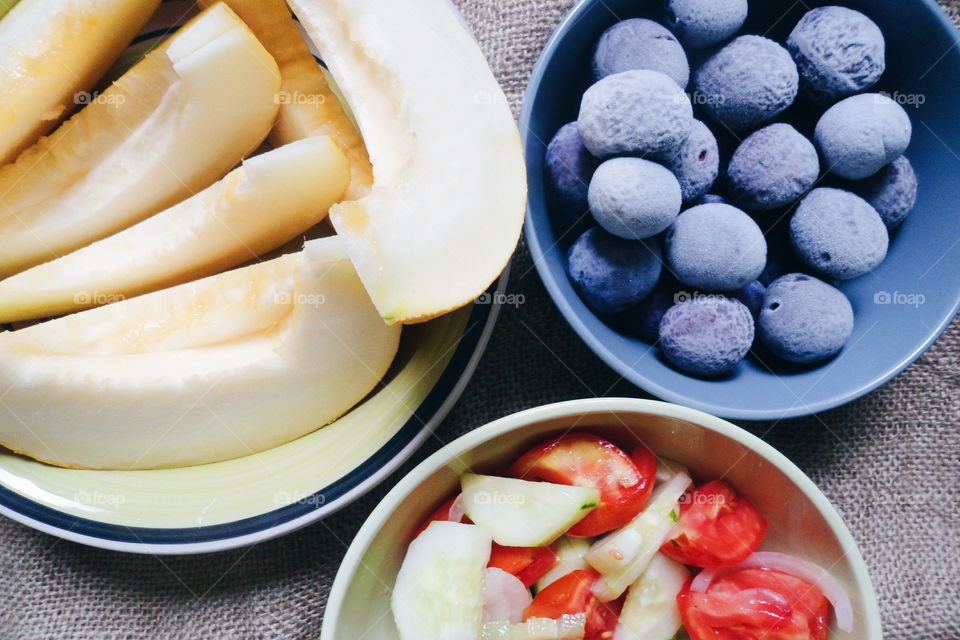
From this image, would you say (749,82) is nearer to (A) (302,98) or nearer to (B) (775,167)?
(B) (775,167)

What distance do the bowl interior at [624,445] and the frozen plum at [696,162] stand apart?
0.22m

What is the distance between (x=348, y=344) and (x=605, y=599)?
0.37 metres

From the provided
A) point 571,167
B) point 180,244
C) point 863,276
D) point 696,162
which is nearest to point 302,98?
point 180,244

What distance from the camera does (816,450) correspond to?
962 millimetres

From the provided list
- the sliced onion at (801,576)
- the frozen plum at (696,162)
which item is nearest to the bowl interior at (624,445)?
the sliced onion at (801,576)

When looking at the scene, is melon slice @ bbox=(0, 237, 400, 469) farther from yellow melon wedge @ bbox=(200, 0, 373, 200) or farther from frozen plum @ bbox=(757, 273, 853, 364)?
frozen plum @ bbox=(757, 273, 853, 364)

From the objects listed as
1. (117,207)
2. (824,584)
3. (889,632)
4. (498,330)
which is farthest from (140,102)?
(889,632)

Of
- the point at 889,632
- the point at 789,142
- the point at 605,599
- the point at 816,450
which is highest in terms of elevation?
the point at 789,142

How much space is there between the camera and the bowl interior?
2.45ft

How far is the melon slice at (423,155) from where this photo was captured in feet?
2.17

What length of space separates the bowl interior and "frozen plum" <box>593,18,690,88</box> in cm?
33

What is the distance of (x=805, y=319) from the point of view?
30.3 inches

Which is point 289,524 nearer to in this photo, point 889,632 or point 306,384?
point 306,384

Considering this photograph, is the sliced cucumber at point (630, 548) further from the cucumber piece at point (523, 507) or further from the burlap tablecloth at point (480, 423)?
the burlap tablecloth at point (480, 423)
